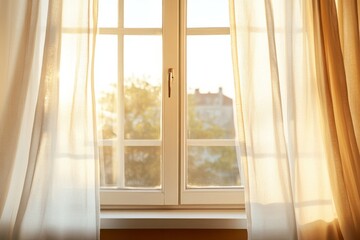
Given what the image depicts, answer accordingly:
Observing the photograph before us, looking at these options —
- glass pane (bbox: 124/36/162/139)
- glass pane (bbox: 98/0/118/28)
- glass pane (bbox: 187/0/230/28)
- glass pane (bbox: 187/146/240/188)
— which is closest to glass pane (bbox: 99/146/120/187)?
glass pane (bbox: 124/36/162/139)

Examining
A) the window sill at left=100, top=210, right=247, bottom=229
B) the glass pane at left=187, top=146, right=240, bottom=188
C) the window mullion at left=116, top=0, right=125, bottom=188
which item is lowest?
the window sill at left=100, top=210, right=247, bottom=229

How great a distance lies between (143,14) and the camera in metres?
2.18

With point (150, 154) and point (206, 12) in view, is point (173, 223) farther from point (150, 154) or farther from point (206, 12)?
point (206, 12)

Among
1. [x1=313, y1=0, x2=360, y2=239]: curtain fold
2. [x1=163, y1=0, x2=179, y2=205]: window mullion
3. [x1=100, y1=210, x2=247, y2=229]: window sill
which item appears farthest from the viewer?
[x1=163, y1=0, x2=179, y2=205]: window mullion

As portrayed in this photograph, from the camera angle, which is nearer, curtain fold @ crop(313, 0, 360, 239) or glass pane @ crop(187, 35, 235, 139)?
curtain fold @ crop(313, 0, 360, 239)

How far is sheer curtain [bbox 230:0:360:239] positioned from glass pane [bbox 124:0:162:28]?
41 centimetres

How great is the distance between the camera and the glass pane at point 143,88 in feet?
7.13

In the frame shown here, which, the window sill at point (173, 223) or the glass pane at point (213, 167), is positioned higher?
the glass pane at point (213, 167)

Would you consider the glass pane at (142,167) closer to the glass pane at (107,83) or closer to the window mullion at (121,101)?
the window mullion at (121,101)

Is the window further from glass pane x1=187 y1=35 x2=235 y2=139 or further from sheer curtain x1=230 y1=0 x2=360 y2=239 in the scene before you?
sheer curtain x1=230 y1=0 x2=360 y2=239

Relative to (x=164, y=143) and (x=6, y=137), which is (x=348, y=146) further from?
(x=6, y=137)

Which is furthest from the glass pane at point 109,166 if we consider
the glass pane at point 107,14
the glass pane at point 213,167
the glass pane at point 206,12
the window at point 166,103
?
the glass pane at point 206,12

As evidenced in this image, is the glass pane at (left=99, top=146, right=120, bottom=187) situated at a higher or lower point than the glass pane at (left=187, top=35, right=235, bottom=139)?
lower

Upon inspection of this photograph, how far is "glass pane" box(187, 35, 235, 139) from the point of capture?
2189 millimetres
